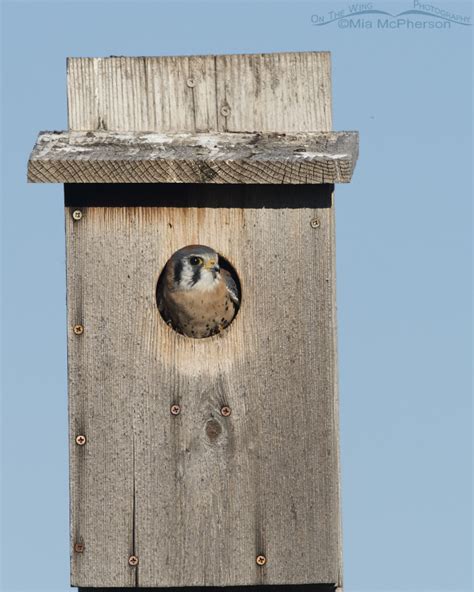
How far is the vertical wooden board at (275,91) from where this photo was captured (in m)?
5.39

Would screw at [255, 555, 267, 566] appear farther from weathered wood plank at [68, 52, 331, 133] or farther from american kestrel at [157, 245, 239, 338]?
weathered wood plank at [68, 52, 331, 133]

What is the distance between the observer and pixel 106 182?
16.8 ft

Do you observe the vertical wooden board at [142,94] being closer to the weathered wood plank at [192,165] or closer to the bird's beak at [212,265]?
the weathered wood plank at [192,165]

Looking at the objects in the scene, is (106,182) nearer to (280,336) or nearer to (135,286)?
(135,286)

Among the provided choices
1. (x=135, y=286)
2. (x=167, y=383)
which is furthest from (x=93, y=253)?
(x=167, y=383)

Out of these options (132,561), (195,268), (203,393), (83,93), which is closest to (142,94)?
(83,93)

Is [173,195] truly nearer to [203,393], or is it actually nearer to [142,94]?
[142,94]

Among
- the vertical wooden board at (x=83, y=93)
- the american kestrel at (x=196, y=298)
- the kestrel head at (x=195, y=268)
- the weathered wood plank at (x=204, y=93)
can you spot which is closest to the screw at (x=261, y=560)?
the american kestrel at (x=196, y=298)

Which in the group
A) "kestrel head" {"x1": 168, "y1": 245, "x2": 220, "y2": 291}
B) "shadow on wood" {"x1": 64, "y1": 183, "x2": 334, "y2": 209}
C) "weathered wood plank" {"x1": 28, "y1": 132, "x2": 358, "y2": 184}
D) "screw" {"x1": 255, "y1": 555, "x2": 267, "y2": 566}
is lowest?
"screw" {"x1": 255, "y1": 555, "x2": 267, "y2": 566}

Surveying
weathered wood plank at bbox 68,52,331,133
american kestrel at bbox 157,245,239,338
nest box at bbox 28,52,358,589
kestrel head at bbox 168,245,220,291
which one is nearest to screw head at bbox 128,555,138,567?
nest box at bbox 28,52,358,589

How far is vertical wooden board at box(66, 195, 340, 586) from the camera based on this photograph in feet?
17.0

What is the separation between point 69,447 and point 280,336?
0.79 meters

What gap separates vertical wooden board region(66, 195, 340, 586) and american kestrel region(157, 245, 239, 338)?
0.12m

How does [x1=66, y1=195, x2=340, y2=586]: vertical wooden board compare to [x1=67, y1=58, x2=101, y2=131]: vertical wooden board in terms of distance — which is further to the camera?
[x1=67, y1=58, x2=101, y2=131]: vertical wooden board
